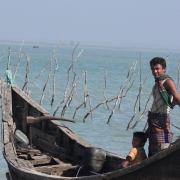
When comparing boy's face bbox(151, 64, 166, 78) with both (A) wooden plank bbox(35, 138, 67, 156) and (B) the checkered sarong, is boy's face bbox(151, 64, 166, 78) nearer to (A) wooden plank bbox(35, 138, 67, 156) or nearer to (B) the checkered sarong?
(B) the checkered sarong

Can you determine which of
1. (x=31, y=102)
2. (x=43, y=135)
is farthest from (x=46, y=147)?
(x=31, y=102)

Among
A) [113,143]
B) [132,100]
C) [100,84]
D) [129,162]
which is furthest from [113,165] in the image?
[100,84]

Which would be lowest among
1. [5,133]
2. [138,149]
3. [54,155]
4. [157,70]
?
[54,155]

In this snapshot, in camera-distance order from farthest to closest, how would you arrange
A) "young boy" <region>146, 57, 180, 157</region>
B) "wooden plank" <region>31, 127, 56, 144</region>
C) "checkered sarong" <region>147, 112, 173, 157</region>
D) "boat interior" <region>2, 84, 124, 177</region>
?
"wooden plank" <region>31, 127, 56, 144</region>, "boat interior" <region>2, 84, 124, 177</region>, "checkered sarong" <region>147, 112, 173, 157</region>, "young boy" <region>146, 57, 180, 157</region>

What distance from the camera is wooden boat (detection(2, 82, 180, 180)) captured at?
4.50m

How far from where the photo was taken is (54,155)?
7609 millimetres

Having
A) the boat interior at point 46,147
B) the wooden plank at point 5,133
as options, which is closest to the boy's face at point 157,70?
the boat interior at point 46,147

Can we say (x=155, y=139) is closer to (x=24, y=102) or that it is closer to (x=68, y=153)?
(x=68, y=153)

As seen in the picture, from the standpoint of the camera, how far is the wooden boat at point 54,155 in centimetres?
450

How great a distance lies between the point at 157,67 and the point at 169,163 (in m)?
1.08

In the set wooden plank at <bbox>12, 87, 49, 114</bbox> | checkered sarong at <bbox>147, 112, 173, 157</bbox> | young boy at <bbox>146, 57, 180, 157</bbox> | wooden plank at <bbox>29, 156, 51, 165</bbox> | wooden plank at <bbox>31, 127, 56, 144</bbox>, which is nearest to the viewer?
young boy at <bbox>146, 57, 180, 157</bbox>

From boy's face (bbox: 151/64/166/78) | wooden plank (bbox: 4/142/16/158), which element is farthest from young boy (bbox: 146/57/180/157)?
wooden plank (bbox: 4/142/16/158)

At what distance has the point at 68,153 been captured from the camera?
7371 mm

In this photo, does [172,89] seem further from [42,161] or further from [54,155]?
[54,155]
